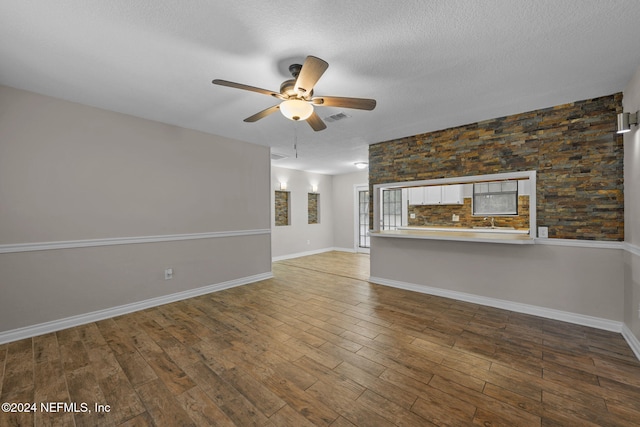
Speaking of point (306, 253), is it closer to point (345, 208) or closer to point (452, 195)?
point (345, 208)

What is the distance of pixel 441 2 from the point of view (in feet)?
5.03

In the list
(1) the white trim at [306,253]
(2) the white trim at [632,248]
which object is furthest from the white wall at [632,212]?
(1) the white trim at [306,253]

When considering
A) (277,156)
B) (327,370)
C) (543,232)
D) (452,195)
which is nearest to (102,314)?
(327,370)

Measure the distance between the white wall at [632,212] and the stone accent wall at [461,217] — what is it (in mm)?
2347

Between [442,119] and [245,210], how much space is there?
11.2 feet

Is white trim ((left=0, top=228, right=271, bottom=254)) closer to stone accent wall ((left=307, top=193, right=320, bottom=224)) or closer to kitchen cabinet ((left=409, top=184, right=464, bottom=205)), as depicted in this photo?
stone accent wall ((left=307, top=193, right=320, bottom=224))

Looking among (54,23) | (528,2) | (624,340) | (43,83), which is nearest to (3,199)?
(43,83)

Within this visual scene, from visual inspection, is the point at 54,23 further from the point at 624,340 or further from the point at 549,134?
the point at 624,340

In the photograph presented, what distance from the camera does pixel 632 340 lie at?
7.78 ft

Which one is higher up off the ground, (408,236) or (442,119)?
(442,119)

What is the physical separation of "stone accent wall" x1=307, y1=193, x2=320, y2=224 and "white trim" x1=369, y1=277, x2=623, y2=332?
403cm

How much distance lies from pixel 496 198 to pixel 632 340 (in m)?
3.20

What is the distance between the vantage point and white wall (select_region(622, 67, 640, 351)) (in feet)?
7.55

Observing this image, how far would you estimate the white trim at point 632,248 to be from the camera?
7.59 feet
